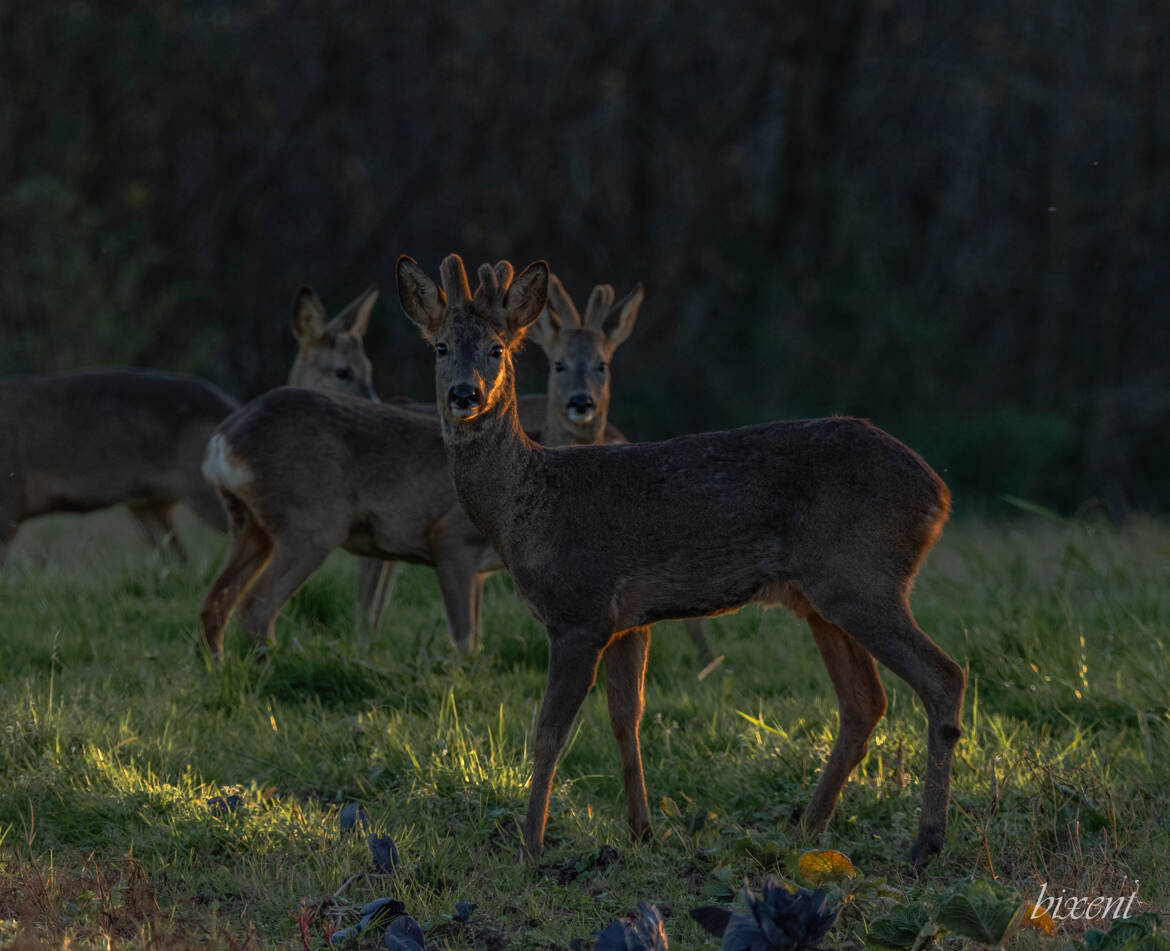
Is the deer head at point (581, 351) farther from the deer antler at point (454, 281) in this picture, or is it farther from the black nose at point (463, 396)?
the black nose at point (463, 396)

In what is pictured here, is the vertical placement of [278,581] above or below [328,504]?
below

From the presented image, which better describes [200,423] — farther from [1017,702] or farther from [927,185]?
[927,185]

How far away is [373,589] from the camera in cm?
808

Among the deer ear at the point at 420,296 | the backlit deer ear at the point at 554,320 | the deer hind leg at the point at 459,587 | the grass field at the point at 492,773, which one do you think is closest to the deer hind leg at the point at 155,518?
the grass field at the point at 492,773

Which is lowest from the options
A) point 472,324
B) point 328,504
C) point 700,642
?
point 700,642

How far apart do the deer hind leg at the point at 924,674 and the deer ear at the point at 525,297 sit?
1.47 metres

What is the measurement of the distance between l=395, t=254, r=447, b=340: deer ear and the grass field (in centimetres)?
150

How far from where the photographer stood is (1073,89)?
1652cm

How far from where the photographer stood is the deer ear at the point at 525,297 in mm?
5184

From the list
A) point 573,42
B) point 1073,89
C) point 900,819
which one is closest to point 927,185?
point 1073,89

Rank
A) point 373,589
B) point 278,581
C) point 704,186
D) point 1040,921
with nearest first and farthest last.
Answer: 1. point 1040,921
2. point 278,581
3. point 373,589
4. point 704,186

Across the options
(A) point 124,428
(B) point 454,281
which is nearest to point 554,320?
(A) point 124,428

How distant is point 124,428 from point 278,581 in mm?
3123

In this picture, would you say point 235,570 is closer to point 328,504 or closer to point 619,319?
point 328,504
